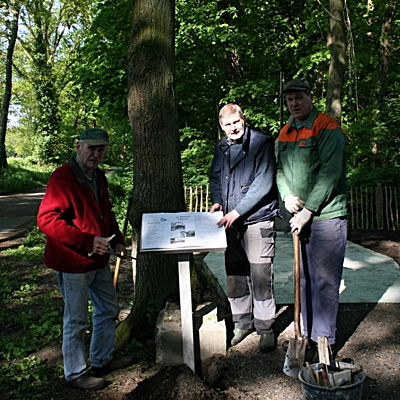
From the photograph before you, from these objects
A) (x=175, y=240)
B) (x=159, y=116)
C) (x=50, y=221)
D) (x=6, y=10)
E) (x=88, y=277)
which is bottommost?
(x=88, y=277)

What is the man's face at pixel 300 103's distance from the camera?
382cm

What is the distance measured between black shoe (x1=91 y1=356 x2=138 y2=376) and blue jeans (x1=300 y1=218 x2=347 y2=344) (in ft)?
5.12

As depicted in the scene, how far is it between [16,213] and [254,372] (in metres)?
13.8

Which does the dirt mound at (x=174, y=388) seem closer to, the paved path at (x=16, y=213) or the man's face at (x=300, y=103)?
the man's face at (x=300, y=103)

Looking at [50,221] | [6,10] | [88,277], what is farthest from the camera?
[6,10]

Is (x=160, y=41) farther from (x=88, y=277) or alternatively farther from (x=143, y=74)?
(x=88, y=277)

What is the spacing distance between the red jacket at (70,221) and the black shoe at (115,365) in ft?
2.91

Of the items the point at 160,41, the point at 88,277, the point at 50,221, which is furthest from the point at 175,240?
the point at 160,41

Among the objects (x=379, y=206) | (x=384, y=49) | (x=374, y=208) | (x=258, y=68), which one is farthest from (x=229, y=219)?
(x=384, y=49)

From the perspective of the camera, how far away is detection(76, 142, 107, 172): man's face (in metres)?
3.54

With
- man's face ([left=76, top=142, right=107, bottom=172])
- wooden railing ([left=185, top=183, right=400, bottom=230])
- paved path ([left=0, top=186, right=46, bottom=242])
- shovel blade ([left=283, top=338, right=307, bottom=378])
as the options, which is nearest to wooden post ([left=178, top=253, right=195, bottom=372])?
shovel blade ([left=283, top=338, right=307, bottom=378])

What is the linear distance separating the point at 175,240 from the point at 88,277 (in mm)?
719

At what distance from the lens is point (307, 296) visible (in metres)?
4.13

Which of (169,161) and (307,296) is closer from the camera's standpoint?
(307,296)
